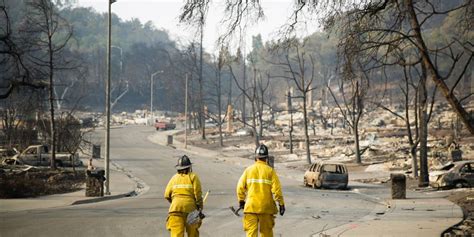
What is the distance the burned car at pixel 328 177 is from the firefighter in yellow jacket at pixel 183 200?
880 inches

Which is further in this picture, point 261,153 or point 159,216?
point 159,216

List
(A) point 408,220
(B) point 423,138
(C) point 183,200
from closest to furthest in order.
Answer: (C) point 183,200 → (A) point 408,220 → (B) point 423,138

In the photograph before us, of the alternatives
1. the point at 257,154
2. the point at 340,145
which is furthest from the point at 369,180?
the point at 257,154

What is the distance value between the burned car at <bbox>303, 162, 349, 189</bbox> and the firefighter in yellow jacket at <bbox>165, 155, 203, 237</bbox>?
22.4 m

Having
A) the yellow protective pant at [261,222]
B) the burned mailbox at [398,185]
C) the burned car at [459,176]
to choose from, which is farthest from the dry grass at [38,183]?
the yellow protective pant at [261,222]

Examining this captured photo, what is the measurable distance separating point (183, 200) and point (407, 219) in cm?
925

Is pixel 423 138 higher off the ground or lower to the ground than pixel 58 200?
higher

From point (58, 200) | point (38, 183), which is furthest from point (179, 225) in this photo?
point (38, 183)

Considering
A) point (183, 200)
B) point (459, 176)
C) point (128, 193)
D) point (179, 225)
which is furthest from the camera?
point (459, 176)

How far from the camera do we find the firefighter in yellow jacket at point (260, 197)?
10539 mm

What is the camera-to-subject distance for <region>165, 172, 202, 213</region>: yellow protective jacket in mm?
10641

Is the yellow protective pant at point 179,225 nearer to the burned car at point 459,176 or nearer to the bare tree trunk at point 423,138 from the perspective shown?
the burned car at point 459,176

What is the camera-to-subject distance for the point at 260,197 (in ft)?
34.7

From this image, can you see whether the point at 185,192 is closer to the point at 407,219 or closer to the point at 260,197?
the point at 260,197
